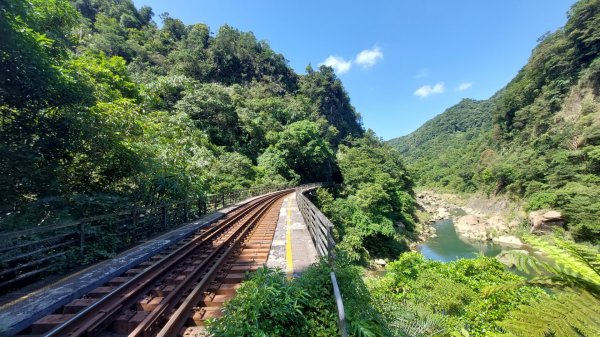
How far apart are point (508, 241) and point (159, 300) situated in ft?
111

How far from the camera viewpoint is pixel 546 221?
2383 centimetres

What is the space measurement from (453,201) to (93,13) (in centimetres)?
9747

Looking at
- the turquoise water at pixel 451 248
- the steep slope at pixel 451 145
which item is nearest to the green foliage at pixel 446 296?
the turquoise water at pixel 451 248

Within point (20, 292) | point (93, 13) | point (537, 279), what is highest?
point (93, 13)

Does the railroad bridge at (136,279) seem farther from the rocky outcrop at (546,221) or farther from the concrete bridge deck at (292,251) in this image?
the rocky outcrop at (546,221)

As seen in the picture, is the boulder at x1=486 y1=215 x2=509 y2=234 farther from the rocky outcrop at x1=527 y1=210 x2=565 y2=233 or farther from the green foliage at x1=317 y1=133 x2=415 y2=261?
the green foliage at x1=317 y1=133 x2=415 y2=261

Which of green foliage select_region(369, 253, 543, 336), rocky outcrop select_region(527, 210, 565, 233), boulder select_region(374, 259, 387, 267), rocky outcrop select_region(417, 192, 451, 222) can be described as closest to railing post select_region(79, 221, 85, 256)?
green foliage select_region(369, 253, 543, 336)

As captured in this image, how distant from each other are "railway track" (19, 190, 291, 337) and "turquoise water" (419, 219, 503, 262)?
966 inches

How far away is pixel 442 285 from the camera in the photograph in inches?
373

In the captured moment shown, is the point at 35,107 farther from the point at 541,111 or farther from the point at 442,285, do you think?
the point at 541,111

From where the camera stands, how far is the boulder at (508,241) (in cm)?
2497

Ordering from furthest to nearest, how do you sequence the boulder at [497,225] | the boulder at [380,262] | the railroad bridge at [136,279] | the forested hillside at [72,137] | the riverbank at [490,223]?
the boulder at [497,225] → the riverbank at [490,223] → the boulder at [380,262] → the forested hillside at [72,137] → the railroad bridge at [136,279]

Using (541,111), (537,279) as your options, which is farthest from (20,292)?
(541,111)

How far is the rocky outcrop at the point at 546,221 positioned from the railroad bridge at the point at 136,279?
28907 millimetres
